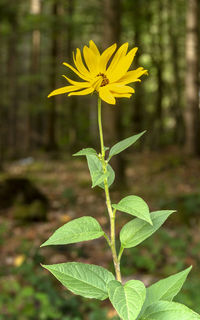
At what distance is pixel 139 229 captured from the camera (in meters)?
0.97

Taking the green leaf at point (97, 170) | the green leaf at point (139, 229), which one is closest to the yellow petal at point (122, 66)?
the green leaf at point (97, 170)

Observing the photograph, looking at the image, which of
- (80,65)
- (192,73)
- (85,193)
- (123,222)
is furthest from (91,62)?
(192,73)

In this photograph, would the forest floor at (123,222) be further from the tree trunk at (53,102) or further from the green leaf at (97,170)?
the tree trunk at (53,102)

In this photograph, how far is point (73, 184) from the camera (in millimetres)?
9453

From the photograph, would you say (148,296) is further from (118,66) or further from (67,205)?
(67,205)

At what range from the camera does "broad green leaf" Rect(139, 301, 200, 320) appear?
32.1 inches

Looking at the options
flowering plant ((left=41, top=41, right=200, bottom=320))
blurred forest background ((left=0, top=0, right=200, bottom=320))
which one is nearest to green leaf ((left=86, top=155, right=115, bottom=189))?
flowering plant ((left=41, top=41, right=200, bottom=320))

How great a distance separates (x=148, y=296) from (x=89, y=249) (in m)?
4.73

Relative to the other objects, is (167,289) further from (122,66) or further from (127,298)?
(122,66)

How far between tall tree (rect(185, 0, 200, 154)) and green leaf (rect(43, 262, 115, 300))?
10.5m

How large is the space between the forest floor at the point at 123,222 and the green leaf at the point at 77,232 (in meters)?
2.99

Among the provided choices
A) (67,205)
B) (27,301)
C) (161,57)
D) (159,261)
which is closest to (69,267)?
(27,301)

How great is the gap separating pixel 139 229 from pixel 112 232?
7 cm

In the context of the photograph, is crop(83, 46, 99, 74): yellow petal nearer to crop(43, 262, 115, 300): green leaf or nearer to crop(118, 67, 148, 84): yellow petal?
crop(118, 67, 148, 84): yellow petal
